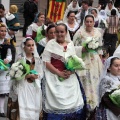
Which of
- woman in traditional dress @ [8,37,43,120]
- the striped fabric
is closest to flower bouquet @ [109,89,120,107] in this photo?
woman in traditional dress @ [8,37,43,120]

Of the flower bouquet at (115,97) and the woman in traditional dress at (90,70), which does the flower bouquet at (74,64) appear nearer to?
the woman in traditional dress at (90,70)

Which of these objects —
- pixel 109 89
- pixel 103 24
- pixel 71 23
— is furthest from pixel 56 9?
pixel 109 89

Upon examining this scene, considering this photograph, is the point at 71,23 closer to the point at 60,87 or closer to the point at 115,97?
the point at 60,87

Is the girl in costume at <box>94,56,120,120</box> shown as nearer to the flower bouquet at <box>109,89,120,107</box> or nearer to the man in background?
the flower bouquet at <box>109,89,120,107</box>

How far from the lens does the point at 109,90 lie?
5520mm

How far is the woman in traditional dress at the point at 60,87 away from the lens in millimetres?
6281

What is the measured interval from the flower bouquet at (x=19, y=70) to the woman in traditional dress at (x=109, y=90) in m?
1.13

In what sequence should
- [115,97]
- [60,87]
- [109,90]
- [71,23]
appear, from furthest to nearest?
1. [71,23]
2. [60,87]
3. [109,90]
4. [115,97]

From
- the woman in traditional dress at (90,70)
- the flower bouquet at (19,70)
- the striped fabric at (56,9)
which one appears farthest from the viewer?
the striped fabric at (56,9)

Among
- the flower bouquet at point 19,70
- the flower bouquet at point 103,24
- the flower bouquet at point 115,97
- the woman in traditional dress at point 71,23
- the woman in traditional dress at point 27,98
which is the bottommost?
the woman in traditional dress at point 27,98

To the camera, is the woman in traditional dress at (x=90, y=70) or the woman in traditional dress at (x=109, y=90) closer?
the woman in traditional dress at (x=109, y=90)

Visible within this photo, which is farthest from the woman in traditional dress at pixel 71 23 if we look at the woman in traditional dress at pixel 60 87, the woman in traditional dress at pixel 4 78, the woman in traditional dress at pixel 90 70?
the woman in traditional dress at pixel 60 87

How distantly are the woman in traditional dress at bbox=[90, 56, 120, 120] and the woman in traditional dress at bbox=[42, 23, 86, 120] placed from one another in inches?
28.1

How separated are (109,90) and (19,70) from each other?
1.32 meters
